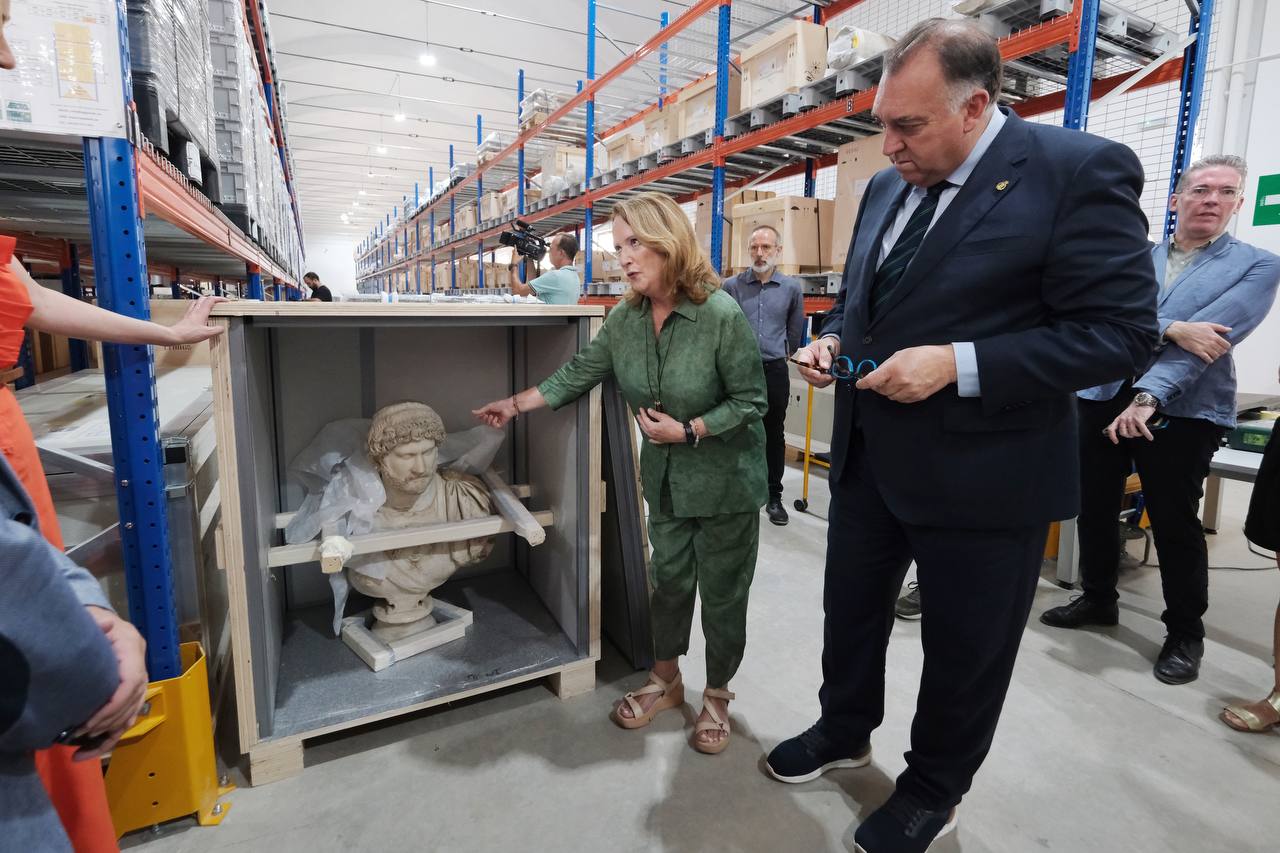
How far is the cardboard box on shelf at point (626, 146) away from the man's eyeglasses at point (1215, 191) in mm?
4302

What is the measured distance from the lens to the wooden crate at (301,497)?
1752 mm

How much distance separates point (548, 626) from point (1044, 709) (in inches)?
71.2

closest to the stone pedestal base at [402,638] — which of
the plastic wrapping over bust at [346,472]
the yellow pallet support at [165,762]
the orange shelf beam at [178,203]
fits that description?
the plastic wrapping over bust at [346,472]

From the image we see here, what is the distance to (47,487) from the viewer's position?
4.39 ft

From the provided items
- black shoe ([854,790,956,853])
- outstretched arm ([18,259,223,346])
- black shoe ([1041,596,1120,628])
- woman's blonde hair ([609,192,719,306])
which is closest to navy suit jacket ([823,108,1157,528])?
woman's blonde hair ([609,192,719,306])

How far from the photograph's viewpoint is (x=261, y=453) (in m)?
2.06

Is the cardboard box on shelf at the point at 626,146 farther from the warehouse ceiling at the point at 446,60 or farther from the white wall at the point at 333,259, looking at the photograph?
the white wall at the point at 333,259

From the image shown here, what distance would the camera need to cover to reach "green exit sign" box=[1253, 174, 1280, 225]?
4.89 metres

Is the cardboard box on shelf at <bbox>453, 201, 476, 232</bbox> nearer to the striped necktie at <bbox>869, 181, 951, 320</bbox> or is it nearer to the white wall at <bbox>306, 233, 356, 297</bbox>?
the striped necktie at <bbox>869, 181, 951, 320</bbox>

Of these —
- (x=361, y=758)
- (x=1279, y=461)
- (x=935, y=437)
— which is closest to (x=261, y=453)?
(x=361, y=758)

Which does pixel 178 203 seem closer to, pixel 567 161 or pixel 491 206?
pixel 567 161

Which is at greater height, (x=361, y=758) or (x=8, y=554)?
(x=8, y=554)

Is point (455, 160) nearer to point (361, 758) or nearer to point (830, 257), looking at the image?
point (830, 257)

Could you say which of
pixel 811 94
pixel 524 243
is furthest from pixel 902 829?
pixel 811 94
